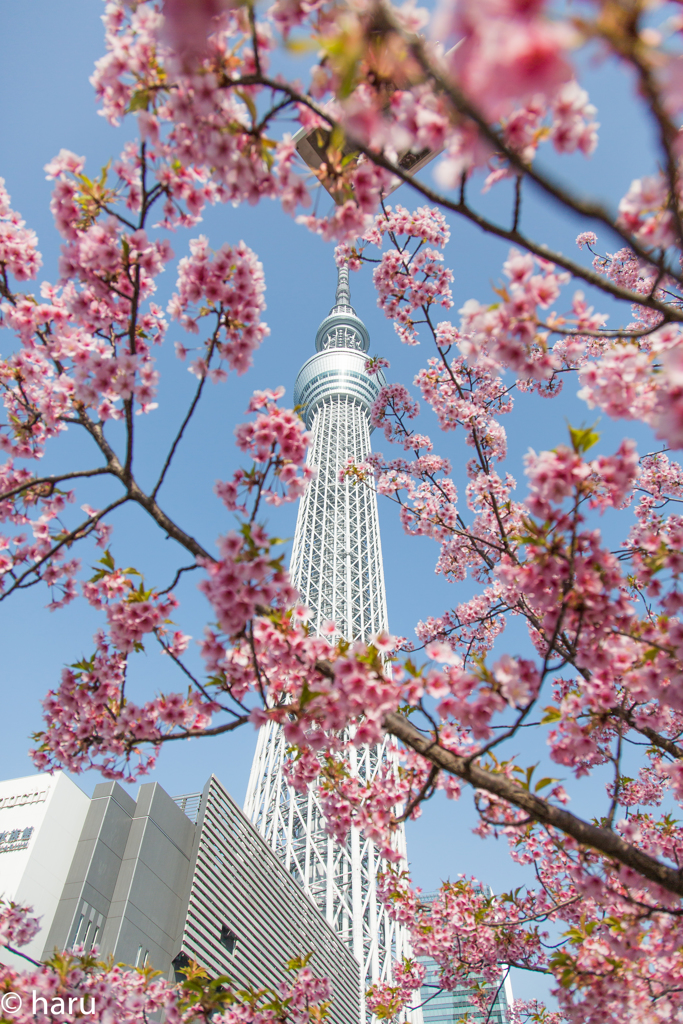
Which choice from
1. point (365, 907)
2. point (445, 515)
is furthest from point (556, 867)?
point (365, 907)

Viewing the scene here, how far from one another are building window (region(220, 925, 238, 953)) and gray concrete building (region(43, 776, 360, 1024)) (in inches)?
1.0

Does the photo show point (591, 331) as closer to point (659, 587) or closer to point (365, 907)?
point (659, 587)

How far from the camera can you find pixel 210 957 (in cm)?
855

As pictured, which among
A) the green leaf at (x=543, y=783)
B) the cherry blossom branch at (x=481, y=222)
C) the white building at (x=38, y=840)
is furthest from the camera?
the white building at (x=38, y=840)

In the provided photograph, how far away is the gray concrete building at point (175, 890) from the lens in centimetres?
715

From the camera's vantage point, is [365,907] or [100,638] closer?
[100,638]

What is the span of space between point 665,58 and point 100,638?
138 inches

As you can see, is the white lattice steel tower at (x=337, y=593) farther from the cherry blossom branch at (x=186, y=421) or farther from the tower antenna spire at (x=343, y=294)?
the cherry blossom branch at (x=186, y=421)

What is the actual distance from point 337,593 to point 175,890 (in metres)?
29.4

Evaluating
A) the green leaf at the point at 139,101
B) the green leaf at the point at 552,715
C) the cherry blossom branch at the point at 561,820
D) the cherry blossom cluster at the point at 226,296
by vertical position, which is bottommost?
the cherry blossom branch at the point at 561,820

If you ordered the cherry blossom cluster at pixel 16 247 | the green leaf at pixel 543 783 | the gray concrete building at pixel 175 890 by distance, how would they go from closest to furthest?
1. the green leaf at pixel 543 783
2. the cherry blossom cluster at pixel 16 247
3. the gray concrete building at pixel 175 890

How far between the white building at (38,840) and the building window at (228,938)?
3126 millimetres

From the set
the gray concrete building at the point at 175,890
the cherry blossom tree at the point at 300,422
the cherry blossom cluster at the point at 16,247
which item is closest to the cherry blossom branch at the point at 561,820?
the cherry blossom tree at the point at 300,422

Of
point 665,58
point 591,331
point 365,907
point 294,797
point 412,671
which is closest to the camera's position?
point 665,58
